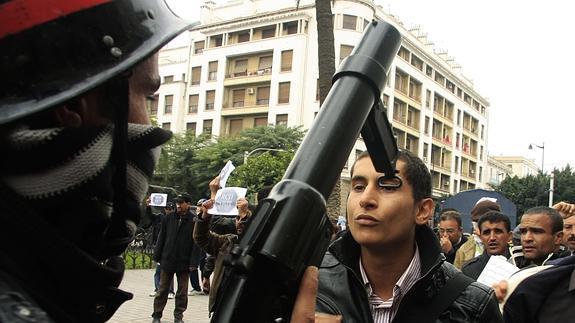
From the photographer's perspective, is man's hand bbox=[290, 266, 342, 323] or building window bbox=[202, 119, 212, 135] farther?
building window bbox=[202, 119, 212, 135]

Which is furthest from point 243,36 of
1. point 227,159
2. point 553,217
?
point 553,217

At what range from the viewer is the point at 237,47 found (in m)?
47.0

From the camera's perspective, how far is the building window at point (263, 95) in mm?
45031

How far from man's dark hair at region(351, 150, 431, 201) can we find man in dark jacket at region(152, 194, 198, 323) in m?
6.07

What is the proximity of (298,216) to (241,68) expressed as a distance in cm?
4692

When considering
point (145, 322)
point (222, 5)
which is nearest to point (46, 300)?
point (145, 322)

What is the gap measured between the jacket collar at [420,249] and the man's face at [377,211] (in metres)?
0.07

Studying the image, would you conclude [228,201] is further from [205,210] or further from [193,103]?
[193,103]

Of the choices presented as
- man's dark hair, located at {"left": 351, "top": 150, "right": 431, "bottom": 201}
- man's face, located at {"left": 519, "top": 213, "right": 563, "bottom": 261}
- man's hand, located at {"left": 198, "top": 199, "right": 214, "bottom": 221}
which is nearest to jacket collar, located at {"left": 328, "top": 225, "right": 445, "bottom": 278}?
man's dark hair, located at {"left": 351, "top": 150, "right": 431, "bottom": 201}

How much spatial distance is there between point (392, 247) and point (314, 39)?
138 feet

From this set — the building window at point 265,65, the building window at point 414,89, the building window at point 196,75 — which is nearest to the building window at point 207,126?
the building window at point 196,75

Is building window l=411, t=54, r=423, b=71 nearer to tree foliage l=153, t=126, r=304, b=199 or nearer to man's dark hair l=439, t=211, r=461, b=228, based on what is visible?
tree foliage l=153, t=126, r=304, b=199

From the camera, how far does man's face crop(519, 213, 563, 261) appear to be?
4816mm

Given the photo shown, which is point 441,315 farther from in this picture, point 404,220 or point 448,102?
point 448,102
